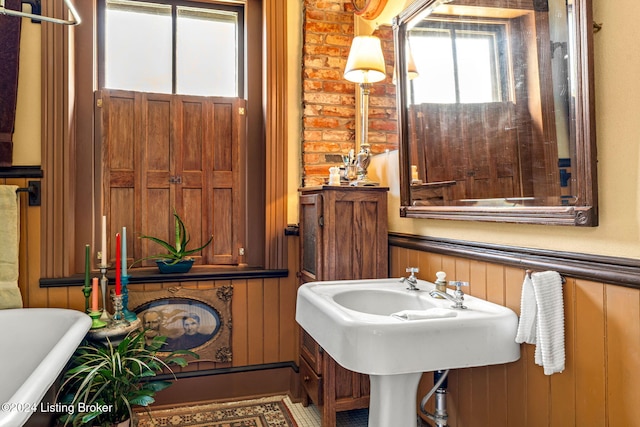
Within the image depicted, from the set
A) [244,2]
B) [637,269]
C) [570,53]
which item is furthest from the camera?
A: [244,2]

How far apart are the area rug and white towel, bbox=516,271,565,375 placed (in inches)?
54.9

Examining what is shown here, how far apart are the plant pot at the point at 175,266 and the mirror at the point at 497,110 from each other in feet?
3.99

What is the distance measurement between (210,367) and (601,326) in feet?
6.49

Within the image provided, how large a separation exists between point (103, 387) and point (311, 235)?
1112mm

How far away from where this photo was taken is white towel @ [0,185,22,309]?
213cm

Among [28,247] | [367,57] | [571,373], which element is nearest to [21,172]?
[28,247]

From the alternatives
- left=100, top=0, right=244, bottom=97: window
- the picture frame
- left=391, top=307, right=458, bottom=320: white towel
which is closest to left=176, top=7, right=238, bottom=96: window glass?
left=100, top=0, right=244, bottom=97: window

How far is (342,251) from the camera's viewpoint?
6.87 feet

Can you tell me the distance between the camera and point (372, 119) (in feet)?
7.81

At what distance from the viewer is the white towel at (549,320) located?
4.01 ft

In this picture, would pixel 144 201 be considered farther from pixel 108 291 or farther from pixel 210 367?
pixel 210 367

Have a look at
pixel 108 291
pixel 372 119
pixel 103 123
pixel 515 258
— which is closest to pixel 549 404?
pixel 515 258

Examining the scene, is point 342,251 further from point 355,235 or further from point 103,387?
point 103,387

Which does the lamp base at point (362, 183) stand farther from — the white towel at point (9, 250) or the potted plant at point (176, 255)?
the white towel at point (9, 250)
